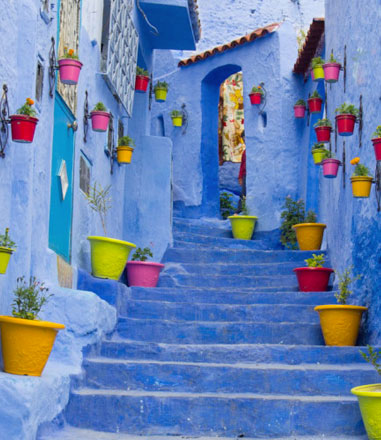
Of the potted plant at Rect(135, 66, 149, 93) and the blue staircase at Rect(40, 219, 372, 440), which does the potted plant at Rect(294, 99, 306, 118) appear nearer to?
the potted plant at Rect(135, 66, 149, 93)

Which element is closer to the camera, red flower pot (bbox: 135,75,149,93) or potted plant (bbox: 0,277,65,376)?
potted plant (bbox: 0,277,65,376)

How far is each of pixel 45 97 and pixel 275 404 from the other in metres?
3.07

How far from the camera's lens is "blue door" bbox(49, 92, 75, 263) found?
23.0ft

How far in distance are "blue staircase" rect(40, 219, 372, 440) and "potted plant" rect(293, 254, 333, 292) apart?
0.23 m

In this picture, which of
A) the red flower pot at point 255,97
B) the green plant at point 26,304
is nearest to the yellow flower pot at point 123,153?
the red flower pot at point 255,97

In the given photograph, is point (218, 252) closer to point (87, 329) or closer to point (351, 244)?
point (351, 244)

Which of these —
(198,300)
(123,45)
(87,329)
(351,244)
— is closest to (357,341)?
(351,244)

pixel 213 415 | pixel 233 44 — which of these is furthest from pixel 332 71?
pixel 233 44

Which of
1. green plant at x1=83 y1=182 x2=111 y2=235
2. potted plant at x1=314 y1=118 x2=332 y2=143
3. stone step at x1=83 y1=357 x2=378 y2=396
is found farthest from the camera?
potted plant at x1=314 y1=118 x2=332 y2=143

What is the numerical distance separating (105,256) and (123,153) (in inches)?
80.7

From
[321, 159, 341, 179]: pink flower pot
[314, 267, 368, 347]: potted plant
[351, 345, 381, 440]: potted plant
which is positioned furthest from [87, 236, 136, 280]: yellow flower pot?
[351, 345, 381, 440]: potted plant

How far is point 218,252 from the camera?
10086 mm

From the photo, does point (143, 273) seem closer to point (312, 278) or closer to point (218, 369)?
point (312, 278)

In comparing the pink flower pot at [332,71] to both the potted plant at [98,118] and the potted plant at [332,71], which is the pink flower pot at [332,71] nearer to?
the potted plant at [332,71]
